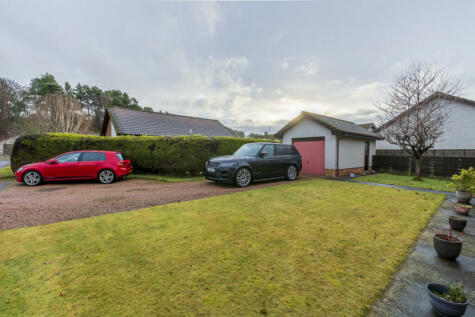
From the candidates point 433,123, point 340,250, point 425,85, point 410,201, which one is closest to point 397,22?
point 425,85

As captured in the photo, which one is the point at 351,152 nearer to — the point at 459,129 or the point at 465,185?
the point at 465,185

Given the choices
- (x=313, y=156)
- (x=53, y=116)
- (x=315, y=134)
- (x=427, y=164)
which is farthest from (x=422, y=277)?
(x=53, y=116)

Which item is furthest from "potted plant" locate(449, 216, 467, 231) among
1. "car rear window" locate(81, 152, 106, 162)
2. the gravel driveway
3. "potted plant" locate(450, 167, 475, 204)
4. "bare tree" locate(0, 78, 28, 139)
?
"bare tree" locate(0, 78, 28, 139)

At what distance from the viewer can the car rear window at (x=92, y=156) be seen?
8359 millimetres

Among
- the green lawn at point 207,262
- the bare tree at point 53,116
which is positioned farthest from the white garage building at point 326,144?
the bare tree at point 53,116

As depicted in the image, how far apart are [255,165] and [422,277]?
19.9 ft

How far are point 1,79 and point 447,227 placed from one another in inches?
2282

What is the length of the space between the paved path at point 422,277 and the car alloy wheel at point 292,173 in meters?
5.87

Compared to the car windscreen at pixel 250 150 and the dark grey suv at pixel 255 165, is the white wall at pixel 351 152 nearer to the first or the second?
the dark grey suv at pixel 255 165

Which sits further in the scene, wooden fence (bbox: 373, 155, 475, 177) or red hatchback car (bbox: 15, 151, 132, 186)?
wooden fence (bbox: 373, 155, 475, 177)

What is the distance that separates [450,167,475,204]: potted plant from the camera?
529cm

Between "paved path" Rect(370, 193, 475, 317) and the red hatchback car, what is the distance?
980cm

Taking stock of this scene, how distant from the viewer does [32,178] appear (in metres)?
7.76

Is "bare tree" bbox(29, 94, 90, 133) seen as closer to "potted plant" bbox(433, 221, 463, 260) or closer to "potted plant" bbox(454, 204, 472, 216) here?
"potted plant" bbox(433, 221, 463, 260)
